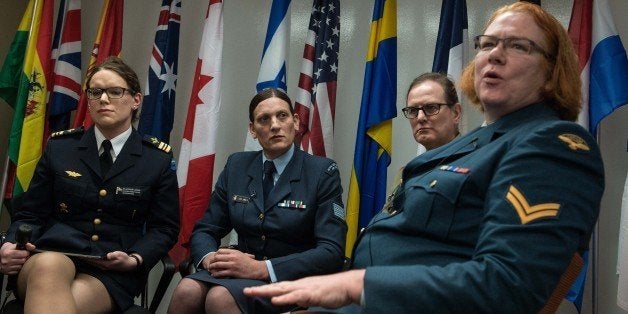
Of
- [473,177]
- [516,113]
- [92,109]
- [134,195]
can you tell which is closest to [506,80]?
[516,113]

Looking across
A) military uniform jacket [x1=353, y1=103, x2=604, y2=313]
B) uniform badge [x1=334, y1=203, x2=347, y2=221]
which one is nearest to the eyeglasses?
military uniform jacket [x1=353, y1=103, x2=604, y2=313]

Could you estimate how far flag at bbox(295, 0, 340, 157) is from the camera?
3334 mm

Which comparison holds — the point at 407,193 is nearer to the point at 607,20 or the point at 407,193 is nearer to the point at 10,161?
the point at 607,20

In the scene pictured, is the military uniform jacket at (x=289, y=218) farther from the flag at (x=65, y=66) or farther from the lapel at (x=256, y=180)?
the flag at (x=65, y=66)

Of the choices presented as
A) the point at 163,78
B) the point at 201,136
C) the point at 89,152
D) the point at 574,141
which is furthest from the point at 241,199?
the point at 574,141

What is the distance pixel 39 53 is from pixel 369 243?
9.96 ft

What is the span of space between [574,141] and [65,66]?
3359 mm

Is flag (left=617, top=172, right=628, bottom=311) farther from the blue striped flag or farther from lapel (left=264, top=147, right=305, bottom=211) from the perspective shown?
the blue striped flag

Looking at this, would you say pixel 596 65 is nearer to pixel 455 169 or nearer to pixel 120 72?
pixel 455 169

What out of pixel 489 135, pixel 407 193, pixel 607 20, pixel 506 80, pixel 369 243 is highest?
pixel 607 20

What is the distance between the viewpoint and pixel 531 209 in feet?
3.35

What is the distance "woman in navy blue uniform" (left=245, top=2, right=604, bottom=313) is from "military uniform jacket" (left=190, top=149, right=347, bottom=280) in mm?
951

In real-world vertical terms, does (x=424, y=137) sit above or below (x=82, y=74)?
below

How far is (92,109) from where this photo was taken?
2.56 meters
